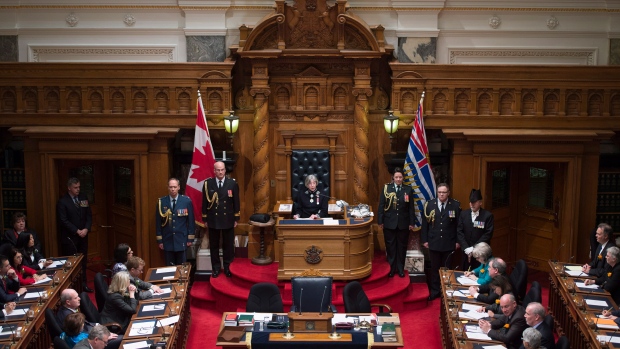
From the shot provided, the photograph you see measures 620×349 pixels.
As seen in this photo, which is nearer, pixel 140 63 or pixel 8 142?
pixel 140 63

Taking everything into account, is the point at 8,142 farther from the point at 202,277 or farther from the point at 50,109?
the point at 202,277

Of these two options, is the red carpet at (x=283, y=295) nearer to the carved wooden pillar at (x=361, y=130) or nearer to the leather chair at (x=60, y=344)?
the carved wooden pillar at (x=361, y=130)

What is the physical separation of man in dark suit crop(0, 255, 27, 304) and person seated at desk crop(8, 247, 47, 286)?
0.62 feet

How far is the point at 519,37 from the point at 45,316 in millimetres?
8380

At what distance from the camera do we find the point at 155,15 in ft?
43.4

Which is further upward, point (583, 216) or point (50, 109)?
point (50, 109)

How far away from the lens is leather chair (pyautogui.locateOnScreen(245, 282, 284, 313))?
10.0 metres

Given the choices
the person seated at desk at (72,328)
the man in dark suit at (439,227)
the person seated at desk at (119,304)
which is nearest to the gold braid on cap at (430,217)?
the man in dark suit at (439,227)

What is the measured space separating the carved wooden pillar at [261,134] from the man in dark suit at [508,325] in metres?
5.01

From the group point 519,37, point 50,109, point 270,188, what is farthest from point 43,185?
point 519,37

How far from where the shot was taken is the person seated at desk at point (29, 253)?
1110 centimetres

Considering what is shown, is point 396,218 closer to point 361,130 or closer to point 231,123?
point 361,130

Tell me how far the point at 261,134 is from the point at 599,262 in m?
5.30

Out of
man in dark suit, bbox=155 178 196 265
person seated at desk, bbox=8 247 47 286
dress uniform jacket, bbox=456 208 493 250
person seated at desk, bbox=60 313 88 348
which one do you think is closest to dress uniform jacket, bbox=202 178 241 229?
man in dark suit, bbox=155 178 196 265
